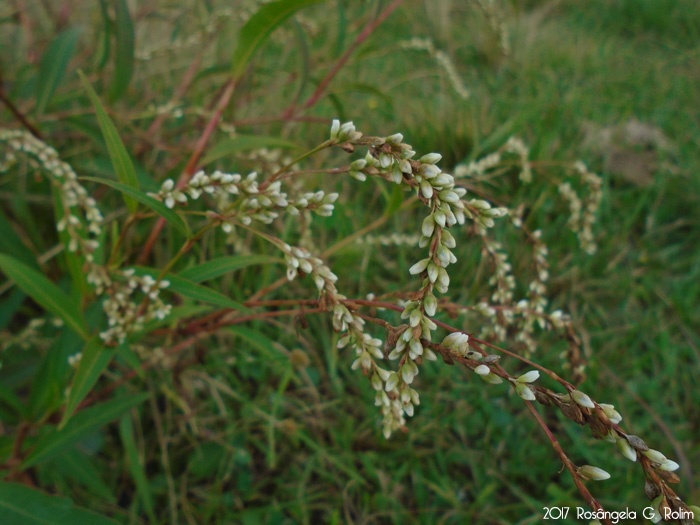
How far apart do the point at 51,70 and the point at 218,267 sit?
3.58 ft

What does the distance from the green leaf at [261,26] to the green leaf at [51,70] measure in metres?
0.64

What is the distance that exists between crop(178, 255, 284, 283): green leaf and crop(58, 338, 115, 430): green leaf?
232mm

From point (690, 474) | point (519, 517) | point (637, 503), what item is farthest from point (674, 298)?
point (519, 517)

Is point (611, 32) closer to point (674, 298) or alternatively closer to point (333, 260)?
point (674, 298)

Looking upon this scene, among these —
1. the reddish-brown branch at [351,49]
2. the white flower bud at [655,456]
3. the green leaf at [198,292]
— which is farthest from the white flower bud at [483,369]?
the reddish-brown branch at [351,49]

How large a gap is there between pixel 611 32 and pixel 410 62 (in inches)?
75.7

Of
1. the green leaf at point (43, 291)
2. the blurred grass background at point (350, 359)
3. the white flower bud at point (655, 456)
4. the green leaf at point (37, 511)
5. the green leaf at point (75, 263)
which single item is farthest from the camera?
the blurred grass background at point (350, 359)

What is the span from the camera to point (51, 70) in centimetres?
171

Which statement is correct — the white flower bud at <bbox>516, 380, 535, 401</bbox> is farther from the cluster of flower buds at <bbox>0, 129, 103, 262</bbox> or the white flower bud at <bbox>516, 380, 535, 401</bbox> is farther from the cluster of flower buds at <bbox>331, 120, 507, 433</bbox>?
the cluster of flower buds at <bbox>0, 129, 103, 262</bbox>

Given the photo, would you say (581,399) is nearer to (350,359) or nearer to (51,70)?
(350,359)

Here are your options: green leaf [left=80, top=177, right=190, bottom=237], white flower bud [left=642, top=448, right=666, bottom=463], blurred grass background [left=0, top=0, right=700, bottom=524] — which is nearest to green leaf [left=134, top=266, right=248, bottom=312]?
green leaf [left=80, top=177, right=190, bottom=237]

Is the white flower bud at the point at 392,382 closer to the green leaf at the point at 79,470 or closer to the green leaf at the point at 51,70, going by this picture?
the green leaf at the point at 79,470

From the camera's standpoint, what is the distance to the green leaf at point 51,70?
169 cm

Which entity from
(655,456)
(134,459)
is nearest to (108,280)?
(134,459)
